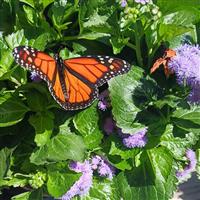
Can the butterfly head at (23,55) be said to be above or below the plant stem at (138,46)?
below

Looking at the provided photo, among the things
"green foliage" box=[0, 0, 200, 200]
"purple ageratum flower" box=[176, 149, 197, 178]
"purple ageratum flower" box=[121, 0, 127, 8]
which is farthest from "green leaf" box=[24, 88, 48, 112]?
"purple ageratum flower" box=[176, 149, 197, 178]

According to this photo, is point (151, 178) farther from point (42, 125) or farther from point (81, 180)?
point (42, 125)

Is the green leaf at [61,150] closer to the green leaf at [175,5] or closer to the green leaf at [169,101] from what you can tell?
the green leaf at [169,101]

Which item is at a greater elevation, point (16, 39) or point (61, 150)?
point (16, 39)

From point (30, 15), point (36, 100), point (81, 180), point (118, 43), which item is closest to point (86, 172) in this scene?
point (81, 180)

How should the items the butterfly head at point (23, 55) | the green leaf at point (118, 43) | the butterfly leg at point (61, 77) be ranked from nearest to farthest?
the butterfly head at point (23, 55)
the butterfly leg at point (61, 77)
the green leaf at point (118, 43)

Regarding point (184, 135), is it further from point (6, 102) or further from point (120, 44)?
point (6, 102)

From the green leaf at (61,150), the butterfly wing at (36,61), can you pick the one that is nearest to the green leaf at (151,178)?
the green leaf at (61,150)
